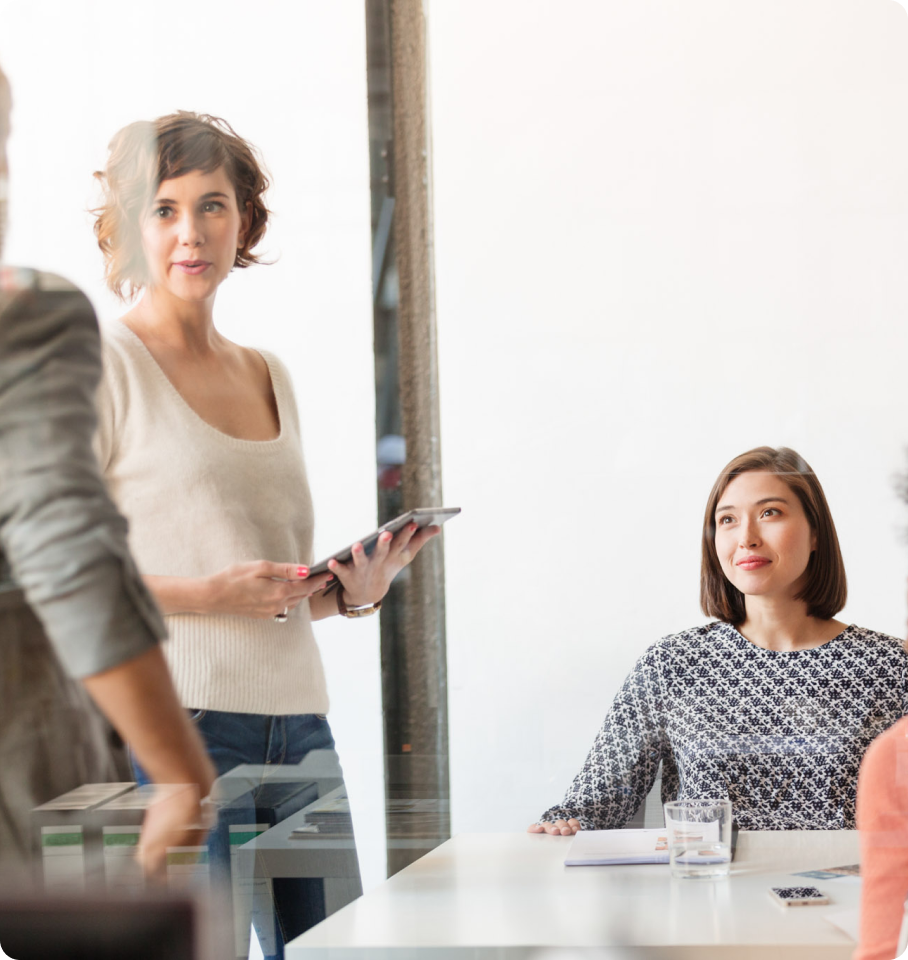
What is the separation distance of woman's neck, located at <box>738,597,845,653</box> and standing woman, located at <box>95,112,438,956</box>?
47 cm

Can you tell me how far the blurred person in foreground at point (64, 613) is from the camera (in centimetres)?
126

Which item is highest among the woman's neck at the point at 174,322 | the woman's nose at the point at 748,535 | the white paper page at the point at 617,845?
the woman's neck at the point at 174,322

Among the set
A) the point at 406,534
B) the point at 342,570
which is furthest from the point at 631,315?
the point at 342,570

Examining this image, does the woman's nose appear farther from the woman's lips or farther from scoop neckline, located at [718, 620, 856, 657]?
the woman's lips

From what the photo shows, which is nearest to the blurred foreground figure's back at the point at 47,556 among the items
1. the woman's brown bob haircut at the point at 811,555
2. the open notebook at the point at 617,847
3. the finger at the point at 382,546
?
the finger at the point at 382,546

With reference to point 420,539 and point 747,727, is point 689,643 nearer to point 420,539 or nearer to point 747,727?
point 747,727

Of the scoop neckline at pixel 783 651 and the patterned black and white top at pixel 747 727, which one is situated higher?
the scoop neckline at pixel 783 651

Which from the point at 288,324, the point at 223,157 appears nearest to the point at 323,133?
the point at 223,157

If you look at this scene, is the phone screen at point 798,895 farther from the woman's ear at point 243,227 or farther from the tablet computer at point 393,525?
the woman's ear at point 243,227

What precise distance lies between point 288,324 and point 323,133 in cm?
29

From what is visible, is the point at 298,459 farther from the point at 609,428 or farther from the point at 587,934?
the point at 587,934

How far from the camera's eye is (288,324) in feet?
5.06

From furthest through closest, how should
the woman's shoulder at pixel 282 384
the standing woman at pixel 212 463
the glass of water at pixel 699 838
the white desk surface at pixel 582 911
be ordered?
the woman's shoulder at pixel 282 384 → the standing woman at pixel 212 463 → the glass of water at pixel 699 838 → the white desk surface at pixel 582 911

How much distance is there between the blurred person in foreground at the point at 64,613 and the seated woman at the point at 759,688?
54 centimetres
